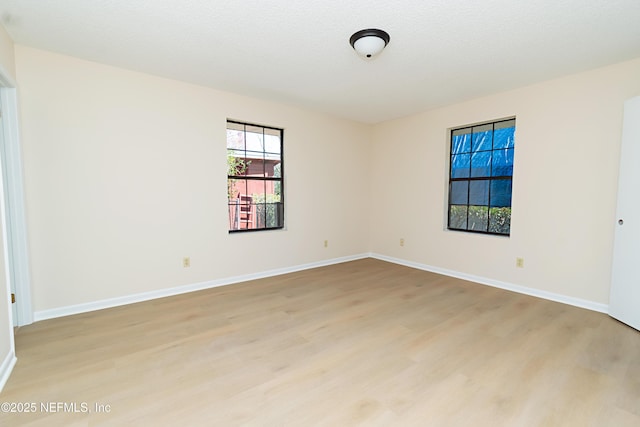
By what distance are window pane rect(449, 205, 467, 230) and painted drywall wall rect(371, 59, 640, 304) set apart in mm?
139

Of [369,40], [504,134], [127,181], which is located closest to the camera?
[369,40]

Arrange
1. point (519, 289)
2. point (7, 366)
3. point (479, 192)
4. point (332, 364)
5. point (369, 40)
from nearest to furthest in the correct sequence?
point (7, 366), point (332, 364), point (369, 40), point (519, 289), point (479, 192)

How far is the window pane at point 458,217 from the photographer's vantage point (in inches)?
169

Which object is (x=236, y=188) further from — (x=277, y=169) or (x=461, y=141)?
(x=461, y=141)

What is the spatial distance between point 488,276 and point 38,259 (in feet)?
16.4

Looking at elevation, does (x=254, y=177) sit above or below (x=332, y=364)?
above

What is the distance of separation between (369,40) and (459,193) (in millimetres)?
2820

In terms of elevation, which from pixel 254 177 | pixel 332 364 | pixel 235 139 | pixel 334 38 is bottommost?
pixel 332 364

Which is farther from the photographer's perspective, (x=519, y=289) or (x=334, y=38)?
(x=519, y=289)

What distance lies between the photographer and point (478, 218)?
4.13 m

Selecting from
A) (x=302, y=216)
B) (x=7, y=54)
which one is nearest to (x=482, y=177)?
(x=302, y=216)

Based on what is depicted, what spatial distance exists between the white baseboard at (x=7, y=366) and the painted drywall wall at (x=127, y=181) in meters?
0.90

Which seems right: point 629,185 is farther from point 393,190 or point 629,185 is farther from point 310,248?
point 310,248

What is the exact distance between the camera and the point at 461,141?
427 centimetres
